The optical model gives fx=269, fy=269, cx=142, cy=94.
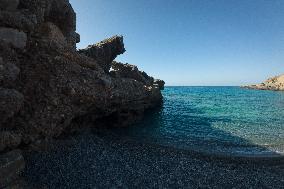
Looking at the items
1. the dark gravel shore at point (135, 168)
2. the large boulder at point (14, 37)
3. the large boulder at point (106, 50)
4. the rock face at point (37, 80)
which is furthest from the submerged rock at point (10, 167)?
the large boulder at point (106, 50)

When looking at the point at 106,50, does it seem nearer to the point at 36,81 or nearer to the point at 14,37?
the point at 36,81

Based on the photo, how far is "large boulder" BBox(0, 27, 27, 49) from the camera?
14.9 meters

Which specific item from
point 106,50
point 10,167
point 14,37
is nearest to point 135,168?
point 10,167

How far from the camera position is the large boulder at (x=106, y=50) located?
3550cm

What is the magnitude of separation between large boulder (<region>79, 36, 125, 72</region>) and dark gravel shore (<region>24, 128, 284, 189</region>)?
15.7 meters

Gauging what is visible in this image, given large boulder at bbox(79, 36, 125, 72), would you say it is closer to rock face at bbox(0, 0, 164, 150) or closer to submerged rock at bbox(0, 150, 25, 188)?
rock face at bbox(0, 0, 164, 150)

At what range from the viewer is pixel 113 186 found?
15.0m

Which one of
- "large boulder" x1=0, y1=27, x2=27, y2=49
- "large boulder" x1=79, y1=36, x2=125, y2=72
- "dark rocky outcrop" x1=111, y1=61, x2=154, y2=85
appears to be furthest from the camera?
"dark rocky outcrop" x1=111, y1=61, x2=154, y2=85

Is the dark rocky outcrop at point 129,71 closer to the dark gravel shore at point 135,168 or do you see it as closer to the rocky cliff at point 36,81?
the rocky cliff at point 36,81

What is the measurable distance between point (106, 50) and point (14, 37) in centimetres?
2266

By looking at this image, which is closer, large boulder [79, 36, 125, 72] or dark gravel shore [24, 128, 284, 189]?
dark gravel shore [24, 128, 284, 189]

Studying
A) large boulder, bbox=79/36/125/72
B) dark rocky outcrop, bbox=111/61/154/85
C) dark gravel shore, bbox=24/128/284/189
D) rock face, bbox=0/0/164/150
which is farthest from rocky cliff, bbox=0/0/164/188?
dark rocky outcrop, bbox=111/61/154/85

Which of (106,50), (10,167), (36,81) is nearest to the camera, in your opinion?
(10,167)

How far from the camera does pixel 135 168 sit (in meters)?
17.7
